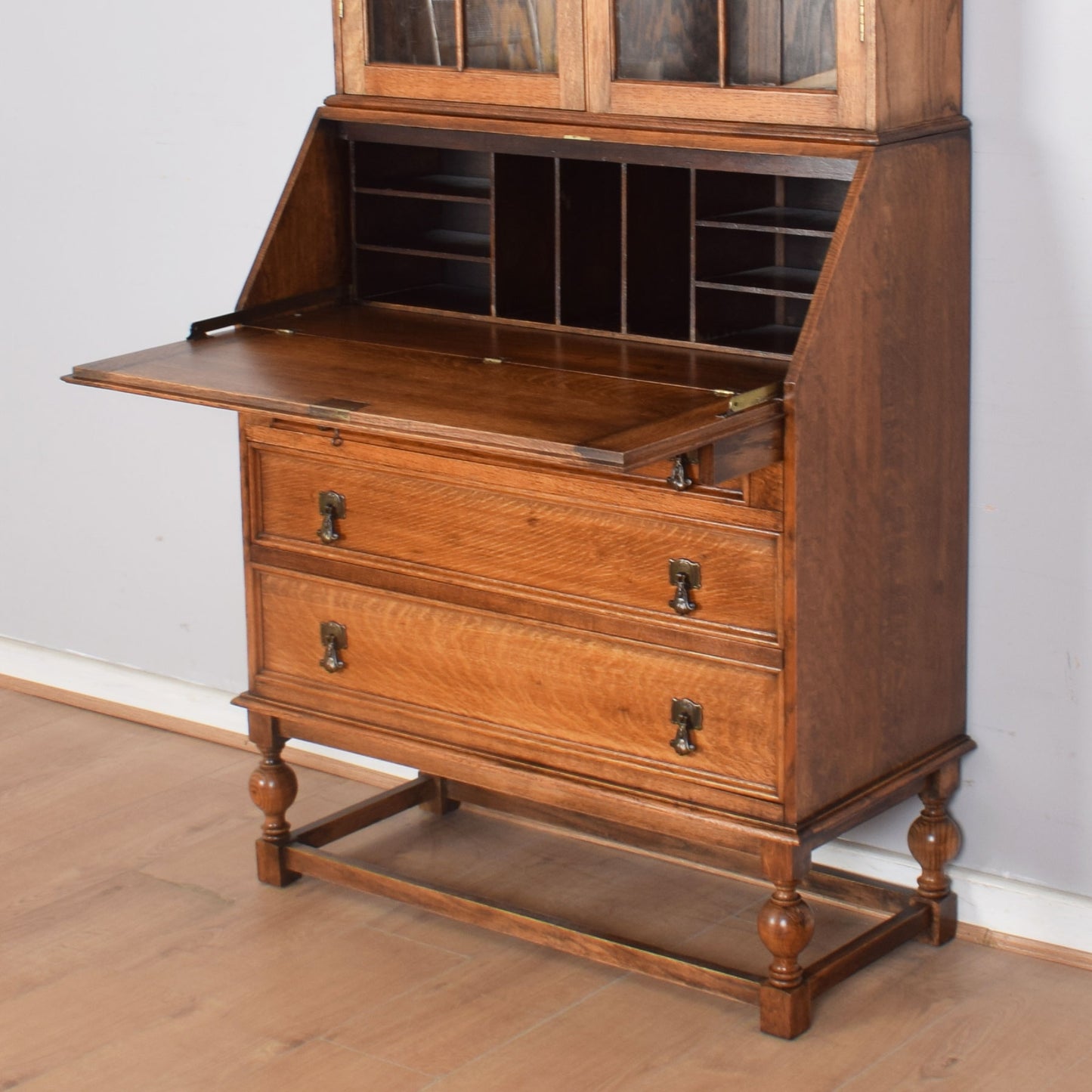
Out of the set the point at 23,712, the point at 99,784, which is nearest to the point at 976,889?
the point at 99,784

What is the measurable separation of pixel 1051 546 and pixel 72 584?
2.25 m

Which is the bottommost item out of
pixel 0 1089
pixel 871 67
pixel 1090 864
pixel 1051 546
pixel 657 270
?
pixel 0 1089

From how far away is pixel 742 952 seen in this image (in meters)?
2.98

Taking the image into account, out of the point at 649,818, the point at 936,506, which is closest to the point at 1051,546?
the point at 936,506

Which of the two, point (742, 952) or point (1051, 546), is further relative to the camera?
point (742, 952)

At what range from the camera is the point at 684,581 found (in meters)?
2.60

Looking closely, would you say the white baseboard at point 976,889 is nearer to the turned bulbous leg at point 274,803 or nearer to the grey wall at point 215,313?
Result: the grey wall at point 215,313

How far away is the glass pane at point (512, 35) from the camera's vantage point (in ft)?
9.07

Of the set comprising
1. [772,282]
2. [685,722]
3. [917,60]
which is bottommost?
[685,722]

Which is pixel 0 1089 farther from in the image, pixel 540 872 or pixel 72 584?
pixel 72 584

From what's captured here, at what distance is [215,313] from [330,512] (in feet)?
2.98

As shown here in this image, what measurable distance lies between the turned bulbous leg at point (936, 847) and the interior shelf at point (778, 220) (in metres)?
0.87

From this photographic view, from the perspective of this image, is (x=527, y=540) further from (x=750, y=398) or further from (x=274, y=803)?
(x=274, y=803)

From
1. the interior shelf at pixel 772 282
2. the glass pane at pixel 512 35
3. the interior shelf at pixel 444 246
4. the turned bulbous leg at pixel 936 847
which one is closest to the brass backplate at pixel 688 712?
the turned bulbous leg at pixel 936 847
